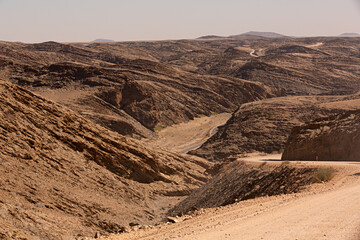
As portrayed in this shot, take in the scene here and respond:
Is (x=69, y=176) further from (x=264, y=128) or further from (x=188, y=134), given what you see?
(x=188, y=134)

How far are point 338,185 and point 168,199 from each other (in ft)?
45.3

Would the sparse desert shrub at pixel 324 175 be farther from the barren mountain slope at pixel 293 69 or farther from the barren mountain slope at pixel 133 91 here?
the barren mountain slope at pixel 293 69

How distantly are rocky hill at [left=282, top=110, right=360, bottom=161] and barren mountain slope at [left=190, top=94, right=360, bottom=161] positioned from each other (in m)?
16.1

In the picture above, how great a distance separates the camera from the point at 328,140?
23.9m

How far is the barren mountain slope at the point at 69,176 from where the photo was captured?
56.1 feet

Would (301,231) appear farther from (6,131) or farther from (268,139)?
(268,139)

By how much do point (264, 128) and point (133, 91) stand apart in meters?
23.8

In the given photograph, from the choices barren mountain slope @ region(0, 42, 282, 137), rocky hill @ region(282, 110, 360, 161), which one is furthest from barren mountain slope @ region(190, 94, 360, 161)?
rocky hill @ region(282, 110, 360, 161)

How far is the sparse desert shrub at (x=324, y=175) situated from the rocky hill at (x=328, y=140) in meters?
6.07

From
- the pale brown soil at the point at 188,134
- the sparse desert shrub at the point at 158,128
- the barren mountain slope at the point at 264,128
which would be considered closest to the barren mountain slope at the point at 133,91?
the sparse desert shrub at the point at 158,128

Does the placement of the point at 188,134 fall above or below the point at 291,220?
below

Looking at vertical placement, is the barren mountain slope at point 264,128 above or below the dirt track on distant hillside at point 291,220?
below

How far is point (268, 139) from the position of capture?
45906mm

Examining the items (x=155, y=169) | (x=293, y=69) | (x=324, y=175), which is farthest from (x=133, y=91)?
(x=324, y=175)
